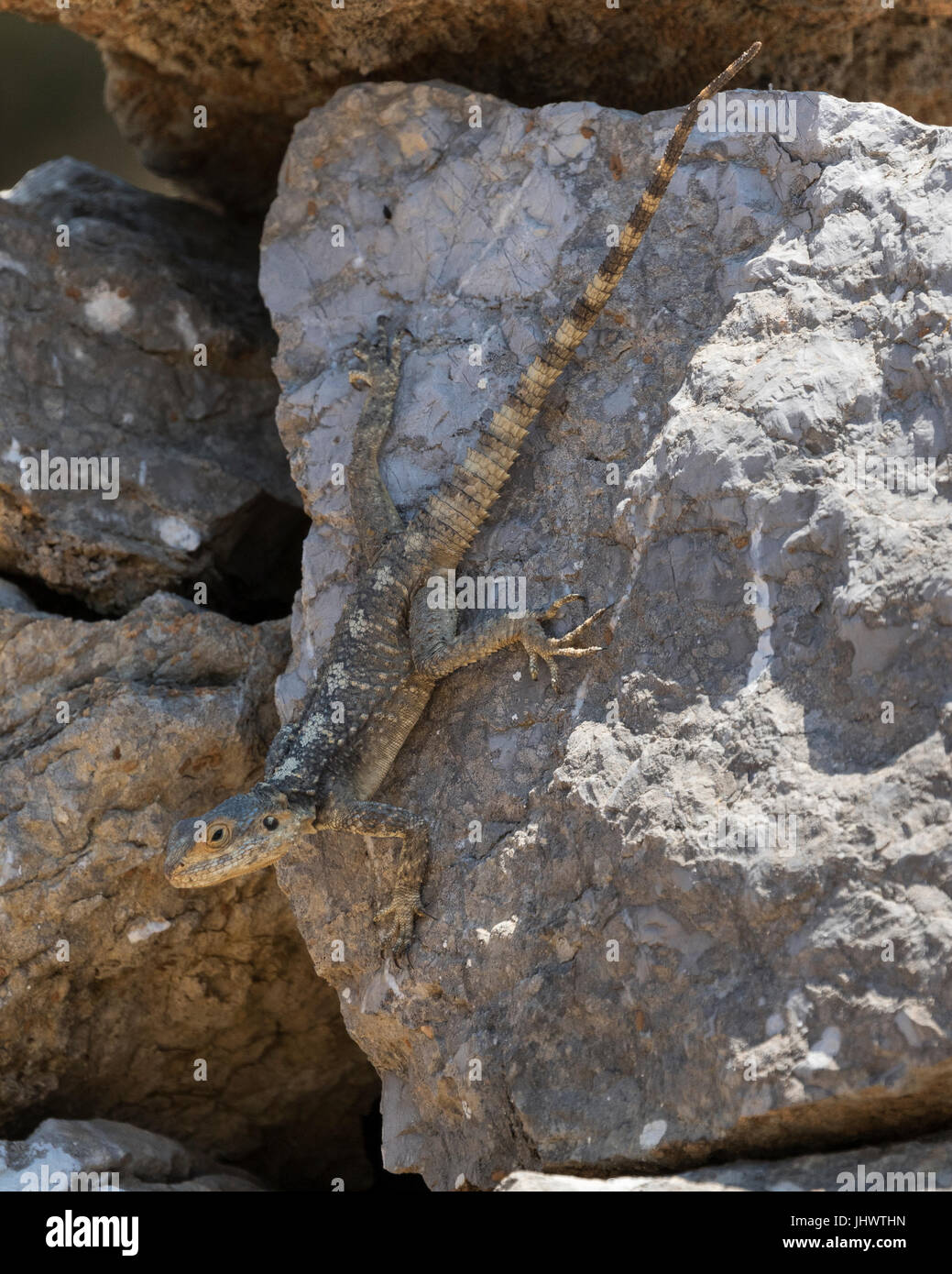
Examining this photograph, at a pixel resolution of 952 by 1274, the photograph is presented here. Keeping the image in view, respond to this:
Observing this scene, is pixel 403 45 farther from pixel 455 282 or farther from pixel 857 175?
pixel 857 175

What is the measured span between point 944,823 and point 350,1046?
4285 mm

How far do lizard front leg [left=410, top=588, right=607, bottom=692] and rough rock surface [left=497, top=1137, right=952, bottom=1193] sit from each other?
196 cm

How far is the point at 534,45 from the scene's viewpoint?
6.62 meters

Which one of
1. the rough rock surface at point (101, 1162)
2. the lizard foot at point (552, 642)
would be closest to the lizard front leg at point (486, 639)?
the lizard foot at point (552, 642)

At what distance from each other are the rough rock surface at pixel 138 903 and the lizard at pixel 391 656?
705 millimetres

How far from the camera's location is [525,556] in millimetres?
5500

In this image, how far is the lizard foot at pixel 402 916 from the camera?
512 cm

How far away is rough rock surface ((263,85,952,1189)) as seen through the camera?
407 centimetres

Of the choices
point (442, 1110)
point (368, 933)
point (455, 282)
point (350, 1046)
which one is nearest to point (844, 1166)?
point (442, 1110)

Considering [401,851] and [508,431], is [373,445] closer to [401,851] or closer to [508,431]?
[508,431]

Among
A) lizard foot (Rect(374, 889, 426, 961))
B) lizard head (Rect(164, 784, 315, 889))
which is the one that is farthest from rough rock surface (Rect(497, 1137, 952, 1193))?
lizard head (Rect(164, 784, 315, 889))

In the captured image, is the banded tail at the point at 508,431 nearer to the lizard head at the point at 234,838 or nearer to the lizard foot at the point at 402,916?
the lizard head at the point at 234,838

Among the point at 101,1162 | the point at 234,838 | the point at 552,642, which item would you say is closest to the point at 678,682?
the point at 552,642

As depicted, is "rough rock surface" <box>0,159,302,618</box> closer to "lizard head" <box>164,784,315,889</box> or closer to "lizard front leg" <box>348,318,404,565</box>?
"lizard front leg" <box>348,318,404,565</box>
